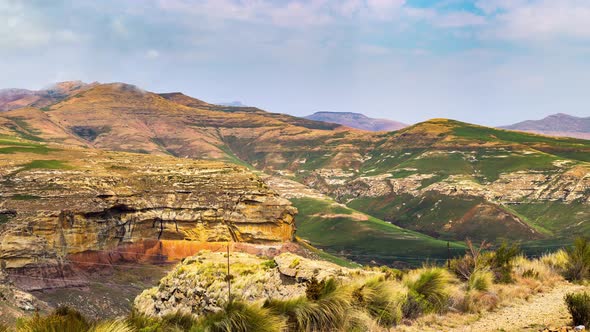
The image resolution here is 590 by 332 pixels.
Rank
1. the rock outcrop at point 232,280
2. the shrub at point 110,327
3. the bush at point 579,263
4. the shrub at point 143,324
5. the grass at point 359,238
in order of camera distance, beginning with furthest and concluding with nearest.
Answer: the grass at point 359,238 < the rock outcrop at point 232,280 < the bush at point 579,263 < the shrub at point 143,324 < the shrub at point 110,327

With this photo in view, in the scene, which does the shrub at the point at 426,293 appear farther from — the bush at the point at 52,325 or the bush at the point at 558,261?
the bush at the point at 52,325

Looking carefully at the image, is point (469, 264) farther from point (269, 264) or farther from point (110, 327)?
point (110, 327)

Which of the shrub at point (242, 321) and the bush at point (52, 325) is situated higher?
the bush at point (52, 325)

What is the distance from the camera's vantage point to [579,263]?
698 inches

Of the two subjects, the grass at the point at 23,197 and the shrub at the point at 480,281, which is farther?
the grass at the point at 23,197

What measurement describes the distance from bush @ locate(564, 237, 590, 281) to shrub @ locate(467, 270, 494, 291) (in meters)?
4.41

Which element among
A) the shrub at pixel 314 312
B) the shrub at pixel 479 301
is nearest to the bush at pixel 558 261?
the shrub at pixel 479 301

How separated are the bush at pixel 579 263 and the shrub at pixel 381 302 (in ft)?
30.4

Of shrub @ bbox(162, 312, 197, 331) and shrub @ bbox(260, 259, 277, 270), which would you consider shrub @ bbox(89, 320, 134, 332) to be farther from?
shrub @ bbox(260, 259, 277, 270)

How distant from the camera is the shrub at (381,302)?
11469mm

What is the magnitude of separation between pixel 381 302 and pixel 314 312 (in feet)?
7.99

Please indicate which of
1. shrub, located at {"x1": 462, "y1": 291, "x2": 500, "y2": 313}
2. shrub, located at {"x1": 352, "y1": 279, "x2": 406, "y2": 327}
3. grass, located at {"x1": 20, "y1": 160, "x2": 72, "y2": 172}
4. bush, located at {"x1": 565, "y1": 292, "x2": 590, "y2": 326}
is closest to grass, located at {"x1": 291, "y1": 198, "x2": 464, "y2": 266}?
grass, located at {"x1": 20, "y1": 160, "x2": 72, "y2": 172}

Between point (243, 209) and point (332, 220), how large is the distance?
75.3m

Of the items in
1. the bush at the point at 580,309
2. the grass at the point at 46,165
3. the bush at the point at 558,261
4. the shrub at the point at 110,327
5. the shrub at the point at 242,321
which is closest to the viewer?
the shrub at the point at 110,327
